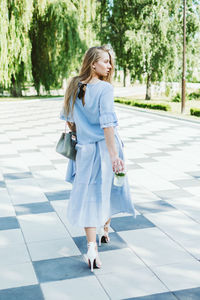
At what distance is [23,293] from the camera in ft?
8.85

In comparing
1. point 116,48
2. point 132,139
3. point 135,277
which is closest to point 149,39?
point 116,48

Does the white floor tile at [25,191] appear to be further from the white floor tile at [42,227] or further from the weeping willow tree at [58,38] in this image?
the weeping willow tree at [58,38]

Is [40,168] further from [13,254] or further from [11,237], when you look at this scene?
[13,254]

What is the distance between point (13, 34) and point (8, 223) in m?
16.6

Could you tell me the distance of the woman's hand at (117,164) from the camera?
2.85m

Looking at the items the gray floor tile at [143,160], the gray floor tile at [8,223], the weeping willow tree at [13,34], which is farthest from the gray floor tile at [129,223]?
the weeping willow tree at [13,34]

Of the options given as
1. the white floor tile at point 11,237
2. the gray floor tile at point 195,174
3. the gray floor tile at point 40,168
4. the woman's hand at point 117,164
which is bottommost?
the white floor tile at point 11,237

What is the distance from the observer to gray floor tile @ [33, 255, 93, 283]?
2932 mm

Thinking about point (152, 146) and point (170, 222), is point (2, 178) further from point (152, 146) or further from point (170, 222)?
point (152, 146)

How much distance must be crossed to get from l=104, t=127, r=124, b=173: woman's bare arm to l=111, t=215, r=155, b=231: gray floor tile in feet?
3.80

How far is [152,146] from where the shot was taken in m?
8.36

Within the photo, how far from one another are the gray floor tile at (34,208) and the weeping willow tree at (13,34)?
49.7 ft

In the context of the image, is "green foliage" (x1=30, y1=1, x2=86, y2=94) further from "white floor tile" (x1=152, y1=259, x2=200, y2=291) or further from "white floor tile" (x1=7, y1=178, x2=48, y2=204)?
"white floor tile" (x1=152, y1=259, x2=200, y2=291)

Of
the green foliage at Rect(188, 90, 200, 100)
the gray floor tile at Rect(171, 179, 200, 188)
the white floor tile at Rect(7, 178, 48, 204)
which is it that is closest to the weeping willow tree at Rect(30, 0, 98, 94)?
the green foliage at Rect(188, 90, 200, 100)
